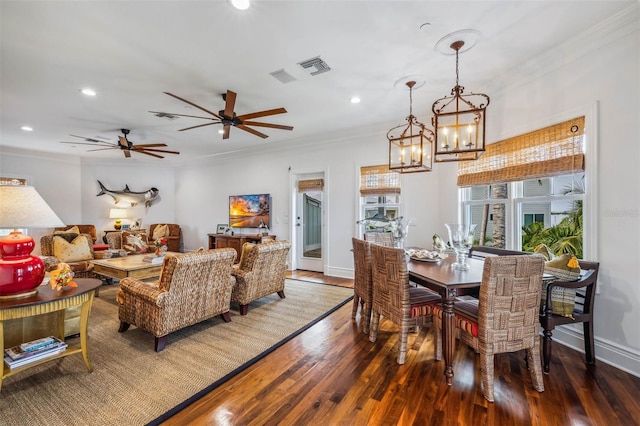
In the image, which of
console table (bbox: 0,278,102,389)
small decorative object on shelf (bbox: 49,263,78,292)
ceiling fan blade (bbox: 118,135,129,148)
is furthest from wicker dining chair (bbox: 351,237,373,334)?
ceiling fan blade (bbox: 118,135,129,148)

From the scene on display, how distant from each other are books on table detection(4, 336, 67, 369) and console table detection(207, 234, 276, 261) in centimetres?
413

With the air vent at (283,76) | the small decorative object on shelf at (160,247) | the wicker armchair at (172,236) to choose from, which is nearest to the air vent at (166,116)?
the small decorative object on shelf at (160,247)

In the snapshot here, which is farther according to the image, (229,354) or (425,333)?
(425,333)

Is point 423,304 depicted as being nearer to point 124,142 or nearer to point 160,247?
point 160,247

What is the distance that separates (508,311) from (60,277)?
3300 millimetres

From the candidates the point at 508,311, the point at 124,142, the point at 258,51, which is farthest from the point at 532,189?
the point at 124,142

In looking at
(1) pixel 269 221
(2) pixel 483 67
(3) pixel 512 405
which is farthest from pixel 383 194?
(3) pixel 512 405

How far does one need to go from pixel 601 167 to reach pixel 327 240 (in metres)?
4.03

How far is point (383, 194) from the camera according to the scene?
16.2ft

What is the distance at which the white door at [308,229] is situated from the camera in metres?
6.08

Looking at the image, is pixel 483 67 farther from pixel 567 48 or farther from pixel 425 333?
pixel 425 333

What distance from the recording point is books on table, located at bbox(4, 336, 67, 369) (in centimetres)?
194

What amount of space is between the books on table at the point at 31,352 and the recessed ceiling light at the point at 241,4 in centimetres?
291

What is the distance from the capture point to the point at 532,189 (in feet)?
10.6
